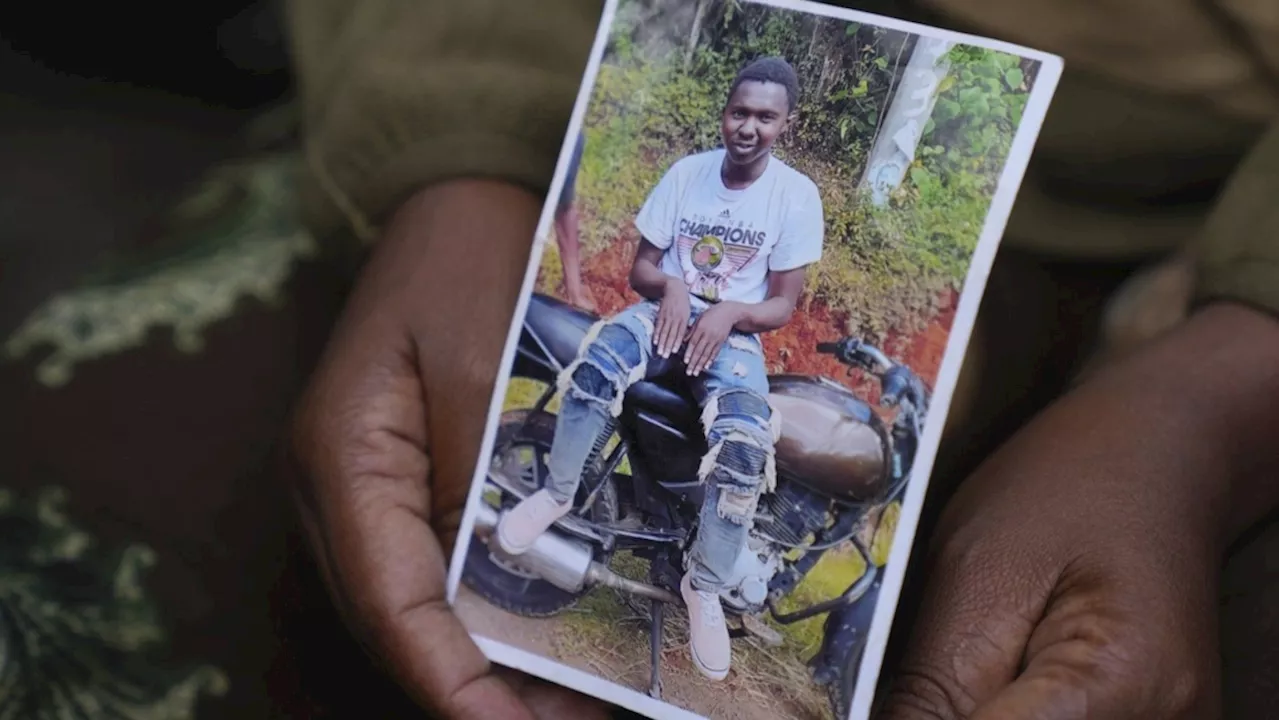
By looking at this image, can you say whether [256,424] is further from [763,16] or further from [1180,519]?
[1180,519]

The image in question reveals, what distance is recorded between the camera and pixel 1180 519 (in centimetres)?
43

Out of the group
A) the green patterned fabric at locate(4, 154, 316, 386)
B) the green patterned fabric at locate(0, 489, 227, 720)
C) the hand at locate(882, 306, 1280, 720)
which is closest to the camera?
the hand at locate(882, 306, 1280, 720)

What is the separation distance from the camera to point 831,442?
41cm

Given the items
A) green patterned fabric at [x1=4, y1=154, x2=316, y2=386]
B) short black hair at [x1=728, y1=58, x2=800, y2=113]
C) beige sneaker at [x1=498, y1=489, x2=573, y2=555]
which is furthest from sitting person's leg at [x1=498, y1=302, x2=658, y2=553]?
green patterned fabric at [x1=4, y1=154, x2=316, y2=386]

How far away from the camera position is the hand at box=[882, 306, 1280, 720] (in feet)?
1.26

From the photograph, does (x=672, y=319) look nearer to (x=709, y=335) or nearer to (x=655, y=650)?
(x=709, y=335)

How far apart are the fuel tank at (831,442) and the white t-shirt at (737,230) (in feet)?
0.15

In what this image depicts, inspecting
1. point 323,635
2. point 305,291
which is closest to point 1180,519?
point 323,635

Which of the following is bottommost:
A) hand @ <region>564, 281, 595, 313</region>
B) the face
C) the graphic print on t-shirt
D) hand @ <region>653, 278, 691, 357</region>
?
hand @ <region>564, 281, 595, 313</region>

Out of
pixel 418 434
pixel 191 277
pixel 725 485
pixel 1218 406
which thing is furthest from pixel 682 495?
pixel 191 277

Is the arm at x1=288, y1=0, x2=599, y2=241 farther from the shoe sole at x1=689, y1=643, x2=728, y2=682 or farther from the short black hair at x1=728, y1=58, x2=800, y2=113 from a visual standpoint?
the shoe sole at x1=689, y1=643, x2=728, y2=682

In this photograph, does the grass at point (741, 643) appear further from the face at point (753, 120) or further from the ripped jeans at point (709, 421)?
the face at point (753, 120)

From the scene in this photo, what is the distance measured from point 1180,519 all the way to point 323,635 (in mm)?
402

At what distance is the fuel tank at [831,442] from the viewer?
41 cm
